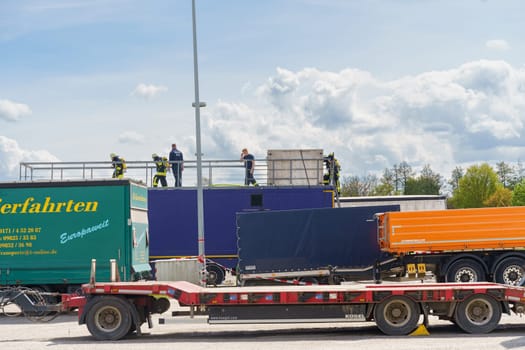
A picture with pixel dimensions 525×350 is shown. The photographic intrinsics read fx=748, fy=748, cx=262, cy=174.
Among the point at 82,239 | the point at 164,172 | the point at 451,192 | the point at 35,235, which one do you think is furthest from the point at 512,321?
the point at 451,192

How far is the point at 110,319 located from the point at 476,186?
97390mm

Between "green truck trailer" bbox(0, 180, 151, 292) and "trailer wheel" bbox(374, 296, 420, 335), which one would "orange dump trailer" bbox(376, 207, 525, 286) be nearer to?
"green truck trailer" bbox(0, 180, 151, 292)

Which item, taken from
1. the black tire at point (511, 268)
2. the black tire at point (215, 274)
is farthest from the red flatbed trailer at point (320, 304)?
the black tire at point (215, 274)

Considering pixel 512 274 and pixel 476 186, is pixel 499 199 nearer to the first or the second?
pixel 476 186

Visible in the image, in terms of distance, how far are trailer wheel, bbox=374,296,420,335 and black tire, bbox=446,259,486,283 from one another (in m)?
8.87

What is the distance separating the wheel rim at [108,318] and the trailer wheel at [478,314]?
6.15 meters

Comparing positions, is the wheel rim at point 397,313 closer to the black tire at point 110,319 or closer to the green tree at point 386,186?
the black tire at point 110,319

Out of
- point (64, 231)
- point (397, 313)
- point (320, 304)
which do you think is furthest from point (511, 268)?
point (64, 231)

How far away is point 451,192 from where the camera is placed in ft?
395

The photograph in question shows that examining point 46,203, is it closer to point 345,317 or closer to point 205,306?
point 205,306

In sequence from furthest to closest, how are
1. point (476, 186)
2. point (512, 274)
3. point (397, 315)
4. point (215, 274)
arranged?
point (476, 186)
point (215, 274)
point (512, 274)
point (397, 315)

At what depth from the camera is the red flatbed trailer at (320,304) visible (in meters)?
13.3

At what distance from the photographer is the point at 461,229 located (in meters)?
21.9

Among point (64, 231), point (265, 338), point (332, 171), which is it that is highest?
point (332, 171)
